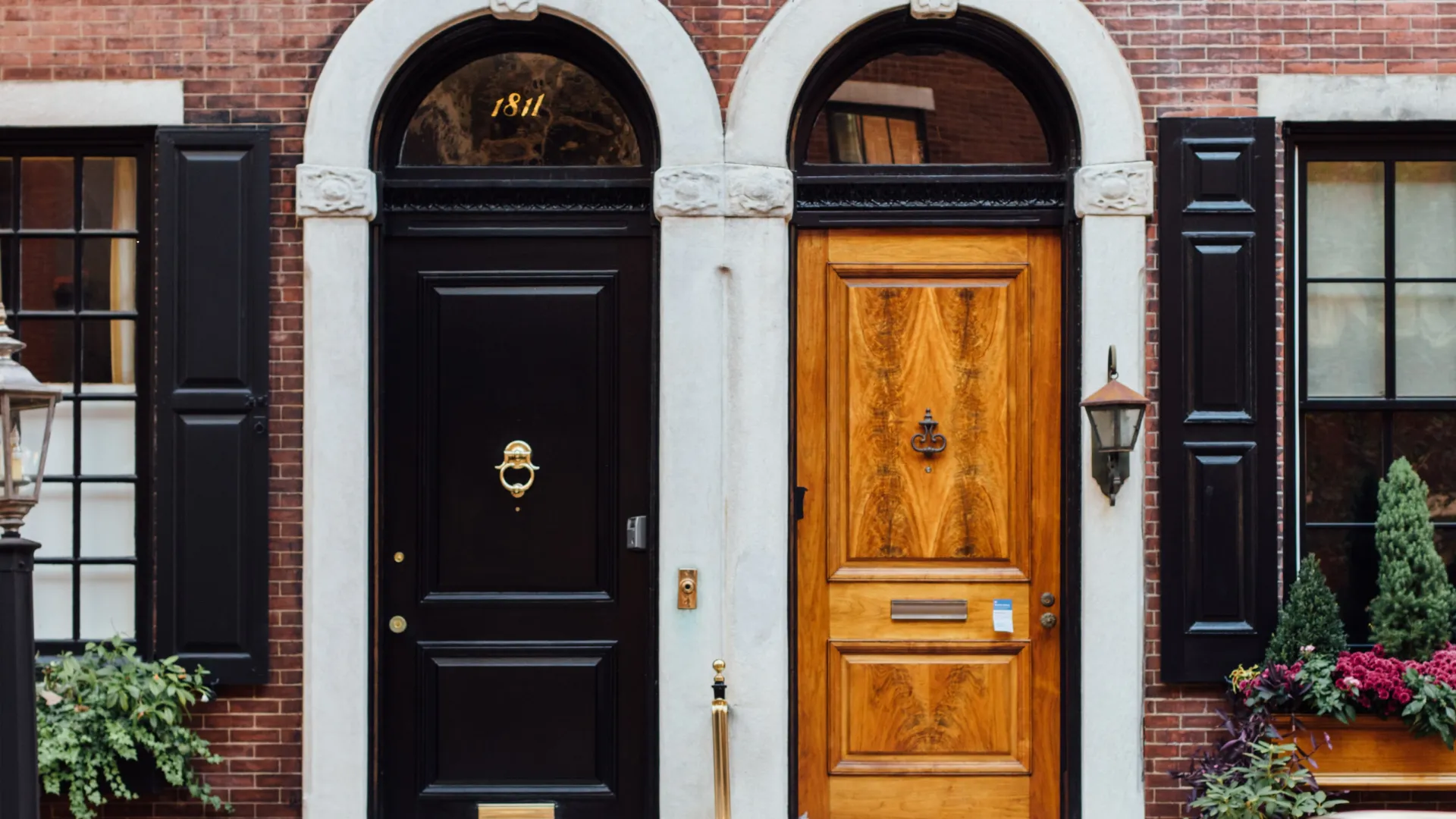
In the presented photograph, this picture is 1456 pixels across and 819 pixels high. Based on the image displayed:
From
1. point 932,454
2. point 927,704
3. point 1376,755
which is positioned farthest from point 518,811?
point 1376,755

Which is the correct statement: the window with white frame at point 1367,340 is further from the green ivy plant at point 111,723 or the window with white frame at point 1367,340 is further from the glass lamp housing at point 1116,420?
the green ivy plant at point 111,723

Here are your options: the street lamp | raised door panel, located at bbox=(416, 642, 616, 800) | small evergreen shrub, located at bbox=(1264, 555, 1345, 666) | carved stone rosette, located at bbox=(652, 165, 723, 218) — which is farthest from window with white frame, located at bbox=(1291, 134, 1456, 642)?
the street lamp

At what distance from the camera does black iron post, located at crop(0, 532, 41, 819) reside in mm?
4141

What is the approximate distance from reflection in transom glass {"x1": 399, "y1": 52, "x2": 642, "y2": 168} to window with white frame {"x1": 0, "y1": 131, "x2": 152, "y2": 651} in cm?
132

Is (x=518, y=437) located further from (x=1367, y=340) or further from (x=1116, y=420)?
(x=1367, y=340)

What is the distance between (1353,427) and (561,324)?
3.69 metres

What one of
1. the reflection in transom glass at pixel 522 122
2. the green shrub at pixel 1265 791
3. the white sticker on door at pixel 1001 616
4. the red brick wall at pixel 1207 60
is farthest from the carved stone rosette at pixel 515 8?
the green shrub at pixel 1265 791

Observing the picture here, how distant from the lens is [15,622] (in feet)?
13.6

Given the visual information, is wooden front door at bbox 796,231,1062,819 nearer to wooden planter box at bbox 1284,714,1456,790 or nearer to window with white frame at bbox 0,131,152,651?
wooden planter box at bbox 1284,714,1456,790

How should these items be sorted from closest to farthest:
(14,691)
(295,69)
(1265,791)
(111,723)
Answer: (14,691), (1265,791), (111,723), (295,69)

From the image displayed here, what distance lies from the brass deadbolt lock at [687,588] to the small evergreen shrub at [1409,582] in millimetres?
2999

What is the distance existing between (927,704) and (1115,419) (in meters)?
1.58

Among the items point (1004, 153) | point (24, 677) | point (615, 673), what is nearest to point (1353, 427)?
point (1004, 153)

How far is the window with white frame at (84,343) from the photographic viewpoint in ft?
20.2
